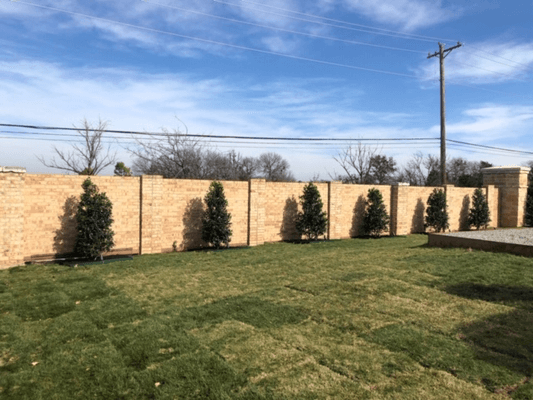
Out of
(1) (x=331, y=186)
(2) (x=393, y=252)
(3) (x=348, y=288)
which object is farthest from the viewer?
(1) (x=331, y=186)

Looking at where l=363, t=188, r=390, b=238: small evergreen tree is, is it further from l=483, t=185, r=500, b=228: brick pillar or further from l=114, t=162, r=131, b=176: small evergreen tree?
l=114, t=162, r=131, b=176: small evergreen tree

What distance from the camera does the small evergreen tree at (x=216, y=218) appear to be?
498 inches

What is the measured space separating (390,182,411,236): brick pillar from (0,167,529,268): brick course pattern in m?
0.05

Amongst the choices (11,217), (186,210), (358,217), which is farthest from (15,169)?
(358,217)

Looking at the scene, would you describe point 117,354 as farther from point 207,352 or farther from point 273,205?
point 273,205

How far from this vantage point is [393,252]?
37.8ft

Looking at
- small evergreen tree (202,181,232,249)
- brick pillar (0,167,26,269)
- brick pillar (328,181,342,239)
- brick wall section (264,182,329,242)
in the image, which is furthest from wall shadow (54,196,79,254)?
brick pillar (328,181,342,239)

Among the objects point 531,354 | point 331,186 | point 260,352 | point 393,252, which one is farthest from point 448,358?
point 331,186

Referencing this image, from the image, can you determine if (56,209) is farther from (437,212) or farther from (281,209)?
(437,212)

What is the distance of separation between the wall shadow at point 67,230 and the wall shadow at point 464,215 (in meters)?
19.5

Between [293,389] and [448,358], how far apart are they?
1886 mm

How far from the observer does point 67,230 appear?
1044 centimetres

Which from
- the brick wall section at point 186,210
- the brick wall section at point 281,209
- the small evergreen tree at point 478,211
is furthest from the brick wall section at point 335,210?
the small evergreen tree at point 478,211

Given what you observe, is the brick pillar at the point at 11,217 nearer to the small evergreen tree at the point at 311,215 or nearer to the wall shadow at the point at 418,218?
the small evergreen tree at the point at 311,215
